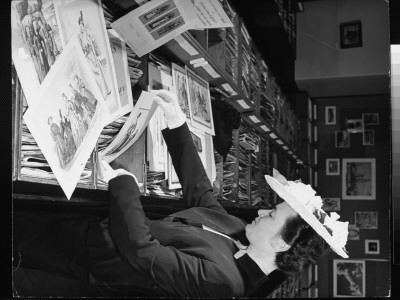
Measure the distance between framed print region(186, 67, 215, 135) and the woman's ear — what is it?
1.93 feet

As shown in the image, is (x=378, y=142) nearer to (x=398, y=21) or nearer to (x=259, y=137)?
(x=259, y=137)

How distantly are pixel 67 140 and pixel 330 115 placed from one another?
4.27ft

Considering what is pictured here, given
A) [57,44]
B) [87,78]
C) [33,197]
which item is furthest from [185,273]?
[57,44]

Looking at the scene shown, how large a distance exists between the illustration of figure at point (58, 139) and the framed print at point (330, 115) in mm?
1304

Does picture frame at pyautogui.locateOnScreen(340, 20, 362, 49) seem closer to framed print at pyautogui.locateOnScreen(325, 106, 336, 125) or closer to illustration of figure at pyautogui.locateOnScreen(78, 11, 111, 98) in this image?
framed print at pyautogui.locateOnScreen(325, 106, 336, 125)

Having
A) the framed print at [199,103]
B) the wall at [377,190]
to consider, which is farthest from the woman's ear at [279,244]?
the framed print at [199,103]

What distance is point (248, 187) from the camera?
2.29 metres

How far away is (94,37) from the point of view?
1.91 metres

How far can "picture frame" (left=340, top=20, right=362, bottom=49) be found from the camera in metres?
2.34

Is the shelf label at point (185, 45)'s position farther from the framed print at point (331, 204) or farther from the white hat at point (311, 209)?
the framed print at point (331, 204)

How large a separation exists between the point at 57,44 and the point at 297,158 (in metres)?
1.17

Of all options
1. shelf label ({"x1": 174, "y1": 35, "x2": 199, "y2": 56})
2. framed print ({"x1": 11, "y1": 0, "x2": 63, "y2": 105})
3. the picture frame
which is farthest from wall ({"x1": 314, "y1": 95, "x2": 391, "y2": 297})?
framed print ({"x1": 11, "y1": 0, "x2": 63, "y2": 105})

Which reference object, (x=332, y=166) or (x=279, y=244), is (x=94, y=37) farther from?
(x=332, y=166)

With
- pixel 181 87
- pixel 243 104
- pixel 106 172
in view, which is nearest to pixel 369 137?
pixel 243 104
